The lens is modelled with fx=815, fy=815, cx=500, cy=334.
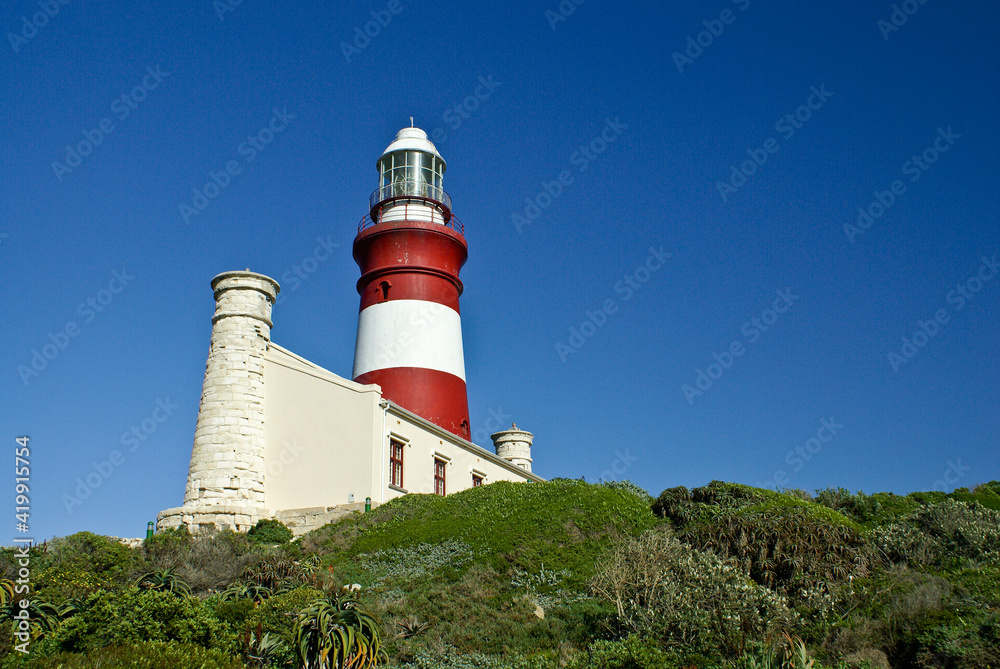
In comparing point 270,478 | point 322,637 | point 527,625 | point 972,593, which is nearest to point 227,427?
point 270,478

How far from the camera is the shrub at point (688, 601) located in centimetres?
1107

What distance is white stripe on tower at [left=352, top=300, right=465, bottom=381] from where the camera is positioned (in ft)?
89.5

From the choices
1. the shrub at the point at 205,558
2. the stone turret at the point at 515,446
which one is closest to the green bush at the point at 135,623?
the shrub at the point at 205,558

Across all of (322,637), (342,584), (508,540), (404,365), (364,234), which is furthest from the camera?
(364,234)

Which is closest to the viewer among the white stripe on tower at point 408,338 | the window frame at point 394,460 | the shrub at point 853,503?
the shrub at point 853,503

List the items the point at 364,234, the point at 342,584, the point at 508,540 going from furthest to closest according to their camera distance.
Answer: the point at 364,234 < the point at 508,540 < the point at 342,584

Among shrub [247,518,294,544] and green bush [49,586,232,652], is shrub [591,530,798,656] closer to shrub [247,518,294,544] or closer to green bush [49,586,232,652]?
green bush [49,586,232,652]

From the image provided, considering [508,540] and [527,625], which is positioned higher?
[508,540]

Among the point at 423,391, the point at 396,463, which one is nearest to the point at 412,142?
the point at 423,391

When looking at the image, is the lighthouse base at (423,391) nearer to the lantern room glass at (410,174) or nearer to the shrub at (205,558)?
the lantern room glass at (410,174)

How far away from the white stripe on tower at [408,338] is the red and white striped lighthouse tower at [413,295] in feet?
0.11

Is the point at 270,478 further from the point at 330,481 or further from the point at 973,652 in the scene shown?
the point at 973,652

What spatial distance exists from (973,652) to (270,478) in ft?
57.4

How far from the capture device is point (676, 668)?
34.0 ft
